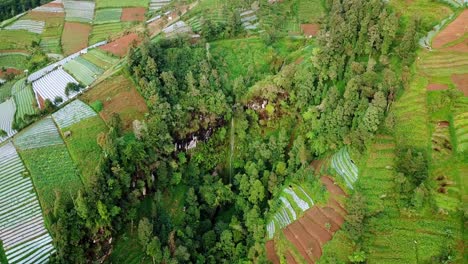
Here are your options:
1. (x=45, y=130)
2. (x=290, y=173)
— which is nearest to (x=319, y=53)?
(x=290, y=173)

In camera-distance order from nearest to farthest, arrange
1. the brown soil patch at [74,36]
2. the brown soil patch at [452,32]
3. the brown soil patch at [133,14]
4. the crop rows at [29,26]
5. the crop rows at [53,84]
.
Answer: the brown soil patch at [452,32] < the crop rows at [53,84] < the brown soil patch at [74,36] < the crop rows at [29,26] < the brown soil patch at [133,14]

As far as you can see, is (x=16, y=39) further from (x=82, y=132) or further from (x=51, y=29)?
(x=82, y=132)

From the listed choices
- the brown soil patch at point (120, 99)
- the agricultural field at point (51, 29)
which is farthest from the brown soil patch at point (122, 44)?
the agricultural field at point (51, 29)

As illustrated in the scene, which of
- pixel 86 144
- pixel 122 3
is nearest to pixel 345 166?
pixel 86 144

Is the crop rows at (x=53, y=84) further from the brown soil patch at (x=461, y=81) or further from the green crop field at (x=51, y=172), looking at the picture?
the brown soil patch at (x=461, y=81)

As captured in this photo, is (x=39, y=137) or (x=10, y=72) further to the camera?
(x=10, y=72)

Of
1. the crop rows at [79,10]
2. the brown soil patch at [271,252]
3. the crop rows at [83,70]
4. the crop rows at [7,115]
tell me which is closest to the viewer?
the brown soil patch at [271,252]

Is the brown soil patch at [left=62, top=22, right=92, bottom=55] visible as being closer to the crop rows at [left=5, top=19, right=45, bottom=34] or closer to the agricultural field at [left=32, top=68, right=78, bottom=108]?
Result: the crop rows at [left=5, top=19, right=45, bottom=34]
